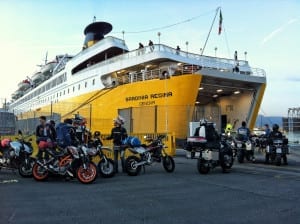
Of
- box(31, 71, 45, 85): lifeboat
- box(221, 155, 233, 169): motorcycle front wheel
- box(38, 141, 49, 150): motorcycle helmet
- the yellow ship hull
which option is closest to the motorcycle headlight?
box(38, 141, 49, 150): motorcycle helmet

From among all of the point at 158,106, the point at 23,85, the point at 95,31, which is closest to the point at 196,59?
the point at 158,106

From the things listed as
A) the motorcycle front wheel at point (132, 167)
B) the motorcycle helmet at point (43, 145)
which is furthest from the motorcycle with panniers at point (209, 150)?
the motorcycle helmet at point (43, 145)

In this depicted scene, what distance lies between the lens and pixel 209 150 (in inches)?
409

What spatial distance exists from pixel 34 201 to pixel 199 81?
1365 centimetres

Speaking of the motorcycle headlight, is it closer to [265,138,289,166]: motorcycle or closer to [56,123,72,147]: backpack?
[56,123,72,147]: backpack

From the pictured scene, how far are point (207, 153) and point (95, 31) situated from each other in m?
24.1

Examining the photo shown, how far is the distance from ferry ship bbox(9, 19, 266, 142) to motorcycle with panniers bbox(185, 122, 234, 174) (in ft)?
23.6

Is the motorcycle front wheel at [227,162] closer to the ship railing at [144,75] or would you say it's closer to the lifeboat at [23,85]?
the ship railing at [144,75]

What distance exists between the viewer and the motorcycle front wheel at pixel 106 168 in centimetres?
945

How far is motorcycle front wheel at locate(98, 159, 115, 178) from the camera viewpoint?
9.45m

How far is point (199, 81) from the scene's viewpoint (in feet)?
62.1

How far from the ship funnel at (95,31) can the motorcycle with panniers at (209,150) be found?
2284 centimetres

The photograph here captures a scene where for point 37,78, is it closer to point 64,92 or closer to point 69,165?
point 64,92

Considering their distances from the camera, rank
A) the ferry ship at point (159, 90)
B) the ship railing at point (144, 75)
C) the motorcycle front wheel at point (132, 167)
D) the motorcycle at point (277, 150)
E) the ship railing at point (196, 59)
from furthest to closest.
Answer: the ship railing at point (196, 59) < the ship railing at point (144, 75) < the ferry ship at point (159, 90) < the motorcycle at point (277, 150) < the motorcycle front wheel at point (132, 167)
